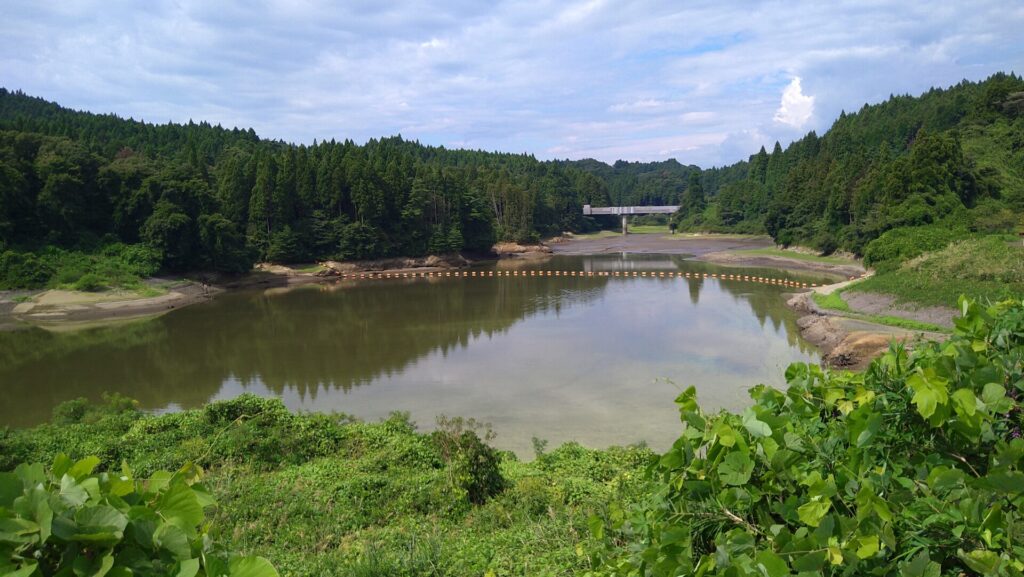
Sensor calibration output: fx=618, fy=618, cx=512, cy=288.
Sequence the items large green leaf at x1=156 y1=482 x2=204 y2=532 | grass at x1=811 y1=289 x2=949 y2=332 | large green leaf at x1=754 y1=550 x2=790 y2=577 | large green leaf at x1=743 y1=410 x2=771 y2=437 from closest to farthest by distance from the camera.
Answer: large green leaf at x1=156 y1=482 x2=204 y2=532 → large green leaf at x1=754 y1=550 x2=790 y2=577 → large green leaf at x1=743 y1=410 x2=771 y2=437 → grass at x1=811 y1=289 x2=949 y2=332

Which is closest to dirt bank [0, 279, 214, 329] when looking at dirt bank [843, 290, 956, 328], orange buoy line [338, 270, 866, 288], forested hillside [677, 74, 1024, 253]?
orange buoy line [338, 270, 866, 288]

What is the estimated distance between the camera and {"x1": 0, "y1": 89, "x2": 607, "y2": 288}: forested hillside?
38.6m

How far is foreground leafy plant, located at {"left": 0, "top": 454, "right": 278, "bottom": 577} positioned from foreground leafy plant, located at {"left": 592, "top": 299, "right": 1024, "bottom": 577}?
160cm

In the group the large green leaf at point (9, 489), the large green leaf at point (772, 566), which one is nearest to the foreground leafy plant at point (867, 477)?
the large green leaf at point (772, 566)

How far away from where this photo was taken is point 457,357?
23594 mm

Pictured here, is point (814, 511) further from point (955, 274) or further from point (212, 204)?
point (212, 204)

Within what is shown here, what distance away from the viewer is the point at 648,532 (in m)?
2.63

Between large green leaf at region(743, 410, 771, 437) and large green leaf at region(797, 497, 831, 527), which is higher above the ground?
large green leaf at region(743, 410, 771, 437)

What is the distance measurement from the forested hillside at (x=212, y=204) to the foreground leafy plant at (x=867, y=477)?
4242 centimetres

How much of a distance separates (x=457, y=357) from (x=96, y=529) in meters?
22.1

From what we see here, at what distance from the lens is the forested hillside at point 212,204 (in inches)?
1521

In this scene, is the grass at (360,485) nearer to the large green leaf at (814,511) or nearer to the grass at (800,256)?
the large green leaf at (814,511)

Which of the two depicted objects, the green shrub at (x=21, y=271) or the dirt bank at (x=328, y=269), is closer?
the green shrub at (x=21, y=271)

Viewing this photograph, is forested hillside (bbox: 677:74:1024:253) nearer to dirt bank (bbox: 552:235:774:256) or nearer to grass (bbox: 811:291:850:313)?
dirt bank (bbox: 552:235:774:256)
